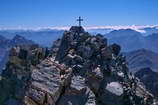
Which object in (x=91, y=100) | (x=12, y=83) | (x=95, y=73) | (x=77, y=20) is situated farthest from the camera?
(x=12, y=83)

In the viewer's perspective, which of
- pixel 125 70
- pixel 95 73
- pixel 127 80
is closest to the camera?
pixel 95 73

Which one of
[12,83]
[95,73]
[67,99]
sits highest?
[95,73]

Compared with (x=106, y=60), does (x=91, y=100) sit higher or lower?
lower

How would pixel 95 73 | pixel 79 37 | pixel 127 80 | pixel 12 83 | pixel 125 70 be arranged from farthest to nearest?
pixel 12 83, pixel 79 37, pixel 125 70, pixel 127 80, pixel 95 73

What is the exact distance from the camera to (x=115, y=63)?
51.6 metres

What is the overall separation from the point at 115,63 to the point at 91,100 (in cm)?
1076

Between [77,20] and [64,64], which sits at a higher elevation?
[77,20]

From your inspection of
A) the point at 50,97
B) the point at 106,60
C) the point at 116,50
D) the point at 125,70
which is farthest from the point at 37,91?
the point at 116,50

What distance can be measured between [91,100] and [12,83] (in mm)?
60960

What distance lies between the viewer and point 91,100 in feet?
140

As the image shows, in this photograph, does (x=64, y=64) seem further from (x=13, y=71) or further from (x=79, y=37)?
(x=13, y=71)

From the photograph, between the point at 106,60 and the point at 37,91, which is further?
the point at 106,60

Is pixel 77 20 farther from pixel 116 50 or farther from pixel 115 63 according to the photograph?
pixel 115 63

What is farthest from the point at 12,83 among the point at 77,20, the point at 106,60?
the point at 106,60
